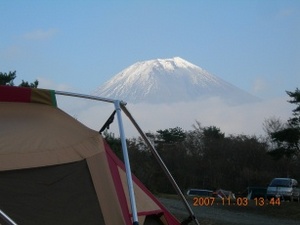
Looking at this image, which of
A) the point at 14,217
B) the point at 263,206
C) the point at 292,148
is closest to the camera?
the point at 14,217

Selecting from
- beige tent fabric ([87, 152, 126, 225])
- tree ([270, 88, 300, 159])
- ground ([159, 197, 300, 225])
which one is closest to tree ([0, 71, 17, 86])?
ground ([159, 197, 300, 225])

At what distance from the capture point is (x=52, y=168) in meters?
5.22

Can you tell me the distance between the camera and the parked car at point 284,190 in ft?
86.2

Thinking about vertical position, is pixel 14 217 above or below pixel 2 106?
below

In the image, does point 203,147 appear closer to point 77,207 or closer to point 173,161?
point 173,161

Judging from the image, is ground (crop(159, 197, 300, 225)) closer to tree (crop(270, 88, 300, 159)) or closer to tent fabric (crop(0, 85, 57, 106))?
tree (crop(270, 88, 300, 159))

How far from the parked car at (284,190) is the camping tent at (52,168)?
2172 cm

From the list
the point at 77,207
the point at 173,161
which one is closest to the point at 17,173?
the point at 77,207

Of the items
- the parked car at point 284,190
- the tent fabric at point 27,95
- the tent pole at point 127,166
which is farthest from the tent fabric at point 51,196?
the parked car at point 284,190

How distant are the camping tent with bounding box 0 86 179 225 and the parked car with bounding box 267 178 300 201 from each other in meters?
21.7

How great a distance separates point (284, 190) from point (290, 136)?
2623 millimetres

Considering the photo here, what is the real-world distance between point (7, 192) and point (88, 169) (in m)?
0.84

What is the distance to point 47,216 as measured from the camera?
16.2 feet

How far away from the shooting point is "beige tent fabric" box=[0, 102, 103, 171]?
5.09 m
